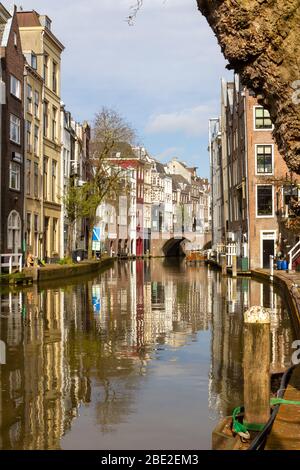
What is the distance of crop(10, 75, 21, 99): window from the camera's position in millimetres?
42188

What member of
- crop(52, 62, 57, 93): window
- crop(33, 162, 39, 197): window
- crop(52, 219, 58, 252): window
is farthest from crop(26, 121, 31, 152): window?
crop(52, 219, 58, 252): window

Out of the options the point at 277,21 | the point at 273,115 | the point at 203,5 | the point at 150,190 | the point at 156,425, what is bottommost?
the point at 156,425

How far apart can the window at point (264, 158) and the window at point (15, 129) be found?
1912cm

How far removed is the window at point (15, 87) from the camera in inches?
1661

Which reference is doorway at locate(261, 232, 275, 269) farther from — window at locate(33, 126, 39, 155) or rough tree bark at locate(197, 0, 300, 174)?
rough tree bark at locate(197, 0, 300, 174)

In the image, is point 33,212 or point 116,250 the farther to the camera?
point 116,250

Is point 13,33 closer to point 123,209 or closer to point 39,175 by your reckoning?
point 39,175

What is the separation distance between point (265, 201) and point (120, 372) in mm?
39518

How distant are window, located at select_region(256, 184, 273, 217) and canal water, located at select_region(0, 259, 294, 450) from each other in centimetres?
2691

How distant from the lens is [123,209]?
4058 inches

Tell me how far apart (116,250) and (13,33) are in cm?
6053

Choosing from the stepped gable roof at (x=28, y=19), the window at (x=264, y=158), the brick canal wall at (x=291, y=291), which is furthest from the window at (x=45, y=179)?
the brick canal wall at (x=291, y=291)

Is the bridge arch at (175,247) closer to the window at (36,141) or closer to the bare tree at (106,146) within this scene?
the bare tree at (106,146)
